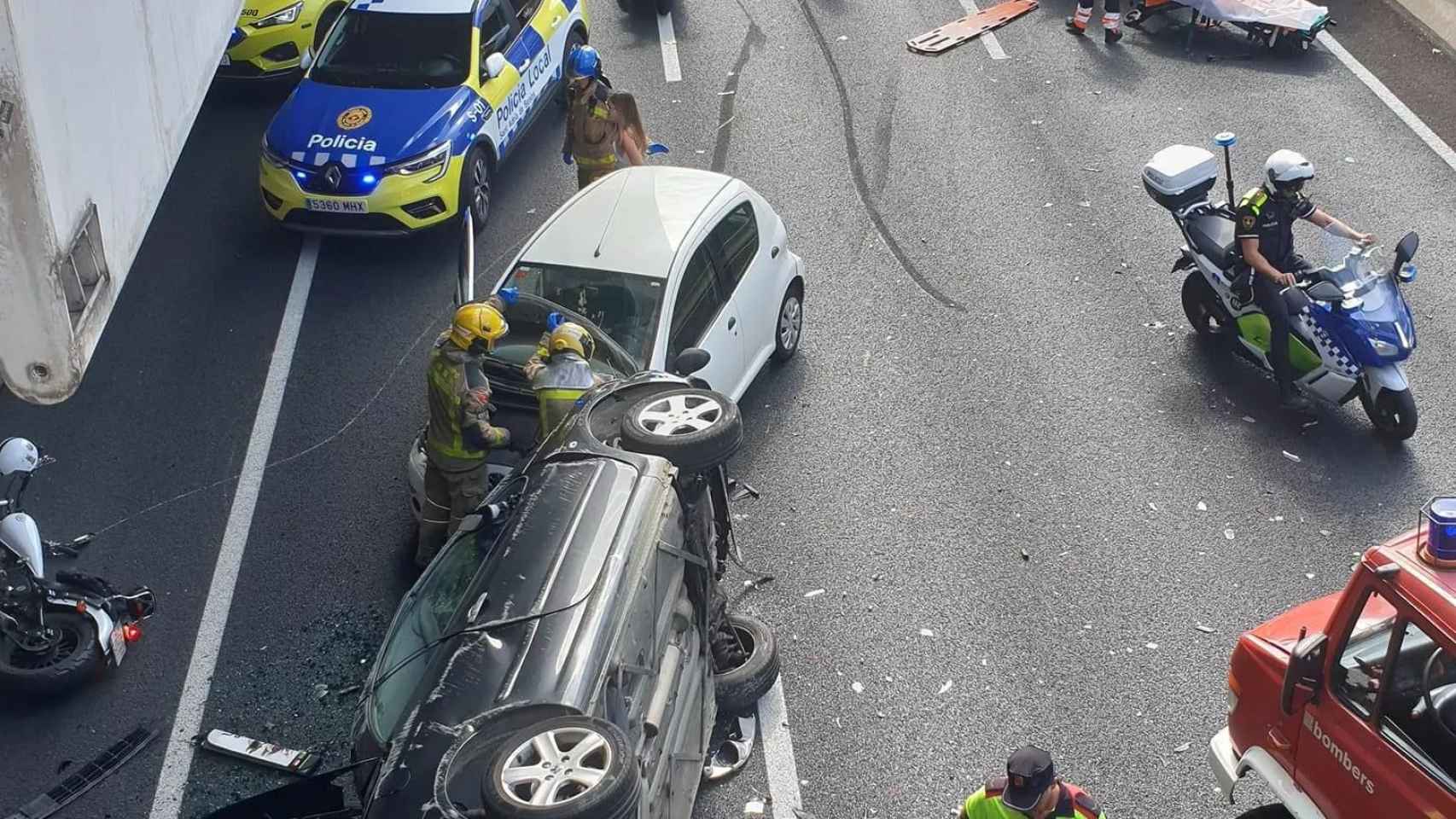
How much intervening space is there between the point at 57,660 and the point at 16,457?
43.8 inches

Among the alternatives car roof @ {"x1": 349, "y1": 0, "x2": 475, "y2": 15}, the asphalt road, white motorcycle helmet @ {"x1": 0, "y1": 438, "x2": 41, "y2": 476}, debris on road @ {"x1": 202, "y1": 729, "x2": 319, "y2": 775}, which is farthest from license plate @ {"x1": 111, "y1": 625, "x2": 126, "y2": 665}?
car roof @ {"x1": 349, "y1": 0, "x2": 475, "y2": 15}

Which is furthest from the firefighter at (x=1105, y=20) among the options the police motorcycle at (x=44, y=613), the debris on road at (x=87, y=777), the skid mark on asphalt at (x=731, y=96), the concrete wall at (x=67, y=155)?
the debris on road at (x=87, y=777)

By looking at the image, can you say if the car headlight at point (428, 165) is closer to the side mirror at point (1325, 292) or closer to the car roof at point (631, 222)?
the car roof at point (631, 222)

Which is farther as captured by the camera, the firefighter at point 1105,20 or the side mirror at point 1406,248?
the firefighter at point 1105,20

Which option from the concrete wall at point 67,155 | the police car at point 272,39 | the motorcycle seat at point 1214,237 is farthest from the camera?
the police car at point 272,39

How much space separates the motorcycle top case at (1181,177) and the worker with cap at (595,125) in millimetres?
3789

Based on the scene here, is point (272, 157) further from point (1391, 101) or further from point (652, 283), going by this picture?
point (1391, 101)

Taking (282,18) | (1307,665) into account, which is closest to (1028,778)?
(1307,665)

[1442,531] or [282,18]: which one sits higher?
[1442,531]

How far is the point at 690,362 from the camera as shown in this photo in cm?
856

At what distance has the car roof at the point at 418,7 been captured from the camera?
43.1 feet

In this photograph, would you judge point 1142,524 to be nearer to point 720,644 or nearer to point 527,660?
point 720,644

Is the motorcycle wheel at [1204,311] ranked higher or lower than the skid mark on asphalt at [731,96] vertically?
higher

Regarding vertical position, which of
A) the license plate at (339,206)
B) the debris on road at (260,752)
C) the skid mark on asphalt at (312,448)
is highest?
the license plate at (339,206)
